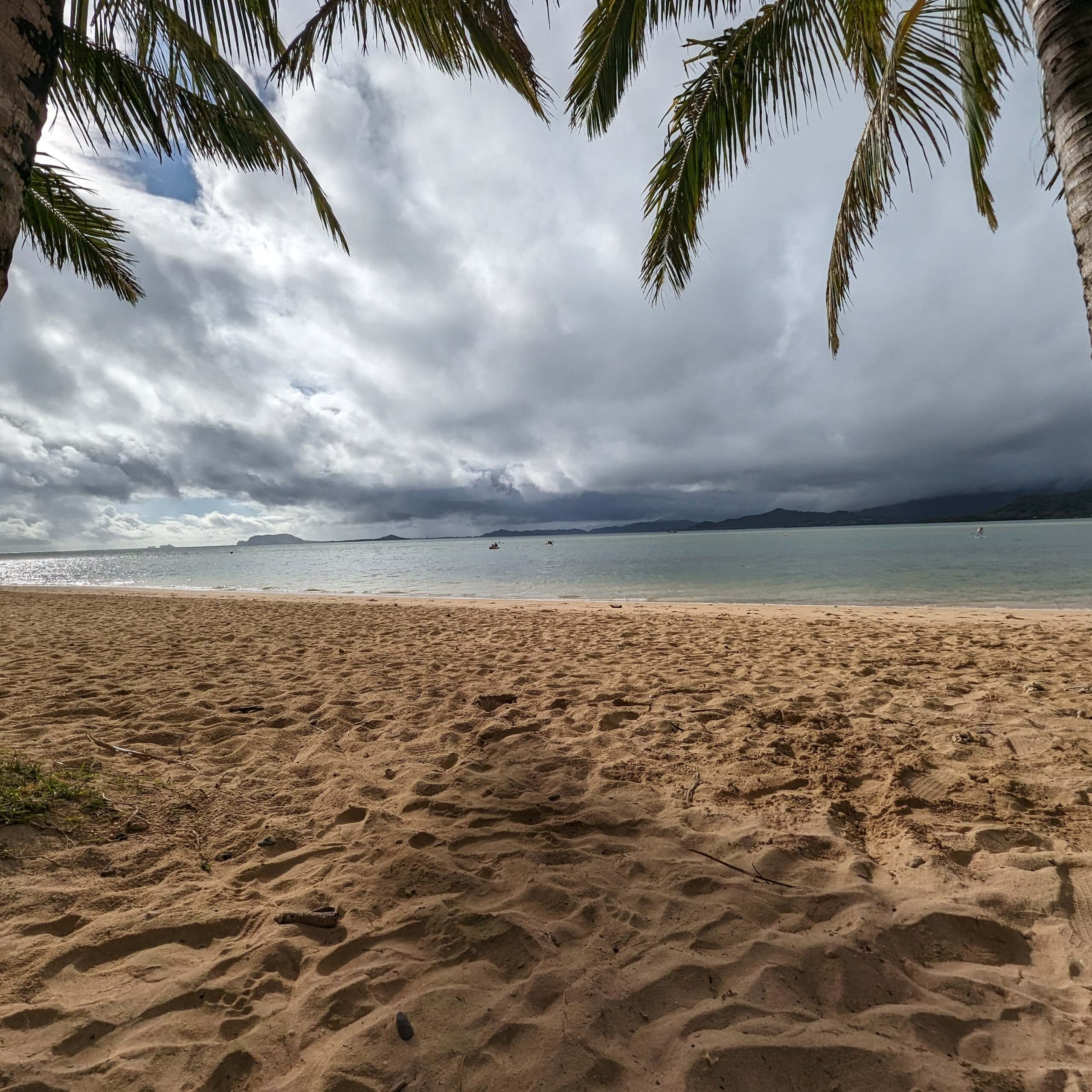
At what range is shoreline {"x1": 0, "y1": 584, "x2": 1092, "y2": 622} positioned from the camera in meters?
11.8

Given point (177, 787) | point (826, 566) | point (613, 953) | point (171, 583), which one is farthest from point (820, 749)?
point (171, 583)

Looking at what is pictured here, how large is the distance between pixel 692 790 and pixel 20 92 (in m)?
4.26

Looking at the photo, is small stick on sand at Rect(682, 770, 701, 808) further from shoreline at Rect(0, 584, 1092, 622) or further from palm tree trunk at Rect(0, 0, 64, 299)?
shoreline at Rect(0, 584, 1092, 622)

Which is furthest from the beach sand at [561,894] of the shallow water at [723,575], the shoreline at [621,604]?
the shallow water at [723,575]

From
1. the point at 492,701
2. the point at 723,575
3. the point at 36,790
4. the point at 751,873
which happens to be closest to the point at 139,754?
the point at 36,790

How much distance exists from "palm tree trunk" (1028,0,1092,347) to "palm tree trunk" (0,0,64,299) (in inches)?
165

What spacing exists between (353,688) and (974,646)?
7.66 m

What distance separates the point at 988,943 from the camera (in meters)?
1.94

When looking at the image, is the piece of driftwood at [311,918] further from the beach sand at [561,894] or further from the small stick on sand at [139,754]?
the small stick on sand at [139,754]

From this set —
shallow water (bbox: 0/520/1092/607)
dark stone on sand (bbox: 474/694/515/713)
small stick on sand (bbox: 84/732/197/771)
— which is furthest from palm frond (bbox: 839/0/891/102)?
shallow water (bbox: 0/520/1092/607)

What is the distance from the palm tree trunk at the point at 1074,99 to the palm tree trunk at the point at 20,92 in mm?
4182

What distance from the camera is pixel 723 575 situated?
26828mm

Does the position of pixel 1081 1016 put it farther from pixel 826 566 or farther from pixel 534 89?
pixel 826 566

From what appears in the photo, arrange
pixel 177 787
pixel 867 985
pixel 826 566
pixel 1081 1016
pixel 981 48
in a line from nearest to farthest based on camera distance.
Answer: pixel 1081 1016 → pixel 867 985 → pixel 177 787 → pixel 981 48 → pixel 826 566
